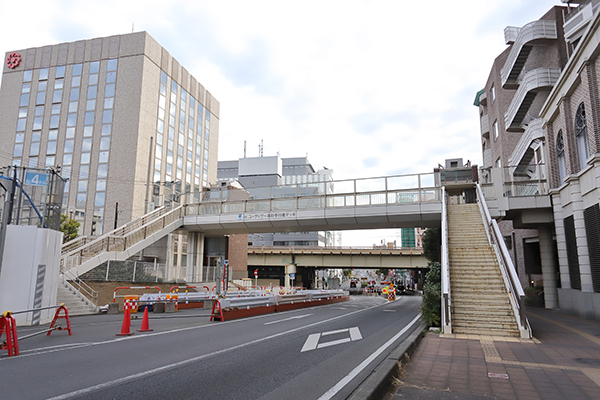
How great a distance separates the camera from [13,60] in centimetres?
5650

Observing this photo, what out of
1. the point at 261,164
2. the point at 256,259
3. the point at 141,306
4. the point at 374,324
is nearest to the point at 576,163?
the point at 374,324

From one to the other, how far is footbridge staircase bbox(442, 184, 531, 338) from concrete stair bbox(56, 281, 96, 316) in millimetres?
15163

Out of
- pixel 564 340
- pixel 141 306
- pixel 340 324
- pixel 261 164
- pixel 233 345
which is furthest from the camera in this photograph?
pixel 261 164

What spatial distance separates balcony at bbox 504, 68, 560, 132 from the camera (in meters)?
26.5

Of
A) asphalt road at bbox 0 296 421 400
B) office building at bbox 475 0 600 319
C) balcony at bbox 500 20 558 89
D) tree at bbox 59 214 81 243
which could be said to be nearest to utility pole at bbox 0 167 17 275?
asphalt road at bbox 0 296 421 400

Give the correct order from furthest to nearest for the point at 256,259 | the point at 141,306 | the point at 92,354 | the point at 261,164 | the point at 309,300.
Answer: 1. the point at 261,164
2. the point at 256,259
3. the point at 309,300
4. the point at 141,306
5. the point at 92,354

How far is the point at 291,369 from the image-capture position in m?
7.00

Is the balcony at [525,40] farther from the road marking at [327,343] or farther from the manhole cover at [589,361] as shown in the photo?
the manhole cover at [589,361]

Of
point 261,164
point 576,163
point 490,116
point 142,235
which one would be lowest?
point 142,235

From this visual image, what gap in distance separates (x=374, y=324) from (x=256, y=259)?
145 ft

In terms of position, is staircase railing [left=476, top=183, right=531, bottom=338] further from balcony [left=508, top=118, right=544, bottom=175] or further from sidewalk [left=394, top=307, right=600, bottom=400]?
balcony [left=508, top=118, right=544, bottom=175]

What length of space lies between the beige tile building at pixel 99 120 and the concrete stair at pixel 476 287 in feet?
125

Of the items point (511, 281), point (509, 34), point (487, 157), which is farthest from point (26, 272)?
point (487, 157)

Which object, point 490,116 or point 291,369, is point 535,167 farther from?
point 490,116
